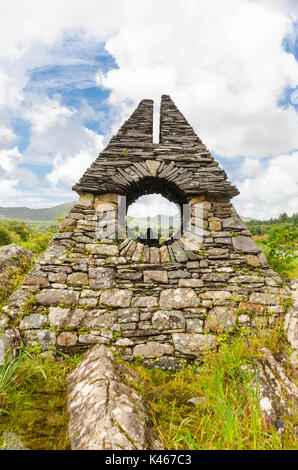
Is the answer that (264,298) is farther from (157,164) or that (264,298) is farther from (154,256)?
(157,164)

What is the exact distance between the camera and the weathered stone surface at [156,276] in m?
4.15

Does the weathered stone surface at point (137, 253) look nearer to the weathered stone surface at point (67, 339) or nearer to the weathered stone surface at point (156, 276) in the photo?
the weathered stone surface at point (156, 276)

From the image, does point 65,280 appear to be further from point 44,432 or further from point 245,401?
point 245,401

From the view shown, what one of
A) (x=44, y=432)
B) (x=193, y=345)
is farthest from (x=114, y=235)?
(x=44, y=432)

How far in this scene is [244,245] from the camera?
177 inches

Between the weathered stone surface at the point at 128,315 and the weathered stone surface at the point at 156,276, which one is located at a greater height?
the weathered stone surface at the point at 156,276

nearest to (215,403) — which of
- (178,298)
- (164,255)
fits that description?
(178,298)

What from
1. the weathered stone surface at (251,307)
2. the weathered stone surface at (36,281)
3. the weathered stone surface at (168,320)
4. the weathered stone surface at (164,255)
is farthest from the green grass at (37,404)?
the weathered stone surface at (251,307)

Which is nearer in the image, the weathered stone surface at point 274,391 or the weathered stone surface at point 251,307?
the weathered stone surface at point 274,391

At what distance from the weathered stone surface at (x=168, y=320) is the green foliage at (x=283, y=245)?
256cm

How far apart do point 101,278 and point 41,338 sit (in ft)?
4.44

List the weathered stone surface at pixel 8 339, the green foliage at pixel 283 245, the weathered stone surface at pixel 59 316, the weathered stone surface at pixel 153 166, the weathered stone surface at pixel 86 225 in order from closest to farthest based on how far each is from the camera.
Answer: the weathered stone surface at pixel 8 339
the weathered stone surface at pixel 59 316
the weathered stone surface at pixel 86 225
the green foliage at pixel 283 245
the weathered stone surface at pixel 153 166

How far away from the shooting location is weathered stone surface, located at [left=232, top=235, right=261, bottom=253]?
4.45 meters

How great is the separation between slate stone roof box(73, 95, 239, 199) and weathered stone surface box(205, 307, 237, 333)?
236cm
